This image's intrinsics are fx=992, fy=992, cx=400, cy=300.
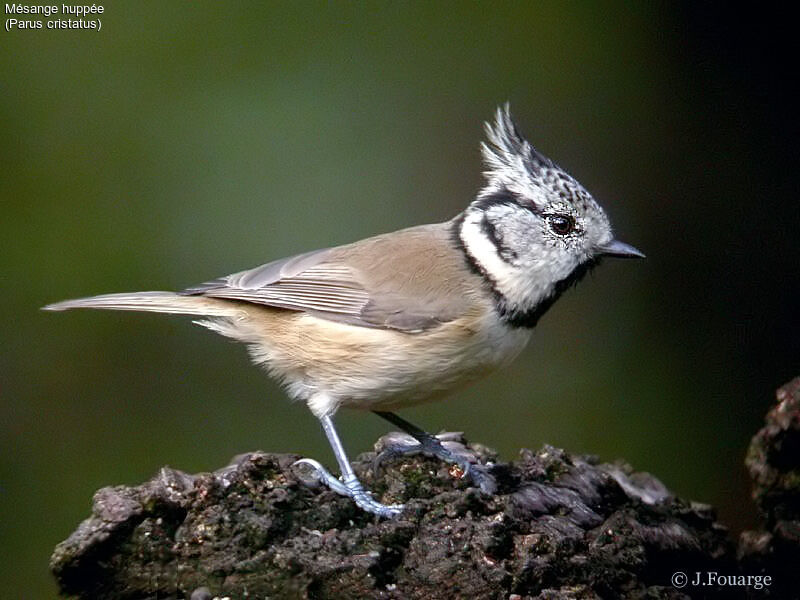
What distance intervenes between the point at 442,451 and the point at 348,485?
0.45 m

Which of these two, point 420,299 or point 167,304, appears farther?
point 167,304

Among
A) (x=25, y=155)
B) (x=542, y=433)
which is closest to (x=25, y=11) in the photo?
(x=25, y=155)

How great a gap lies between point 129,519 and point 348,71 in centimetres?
282

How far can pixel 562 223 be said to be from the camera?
3789 millimetres

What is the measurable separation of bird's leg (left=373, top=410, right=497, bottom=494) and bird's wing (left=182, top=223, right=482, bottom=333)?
44 cm

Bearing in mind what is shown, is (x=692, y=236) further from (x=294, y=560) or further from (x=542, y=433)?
(x=294, y=560)

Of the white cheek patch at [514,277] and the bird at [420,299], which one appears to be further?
the white cheek patch at [514,277]

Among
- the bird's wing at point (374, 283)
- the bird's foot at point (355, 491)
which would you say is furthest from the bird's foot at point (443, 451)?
the bird's wing at point (374, 283)

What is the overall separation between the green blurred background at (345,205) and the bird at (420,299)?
937 mm

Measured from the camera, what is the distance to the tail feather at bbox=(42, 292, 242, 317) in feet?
13.1

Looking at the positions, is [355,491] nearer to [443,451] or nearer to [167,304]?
[443,451]

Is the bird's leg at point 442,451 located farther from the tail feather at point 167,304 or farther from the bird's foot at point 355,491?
the tail feather at point 167,304

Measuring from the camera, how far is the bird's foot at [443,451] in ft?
11.1

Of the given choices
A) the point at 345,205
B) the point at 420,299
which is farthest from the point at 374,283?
the point at 345,205
